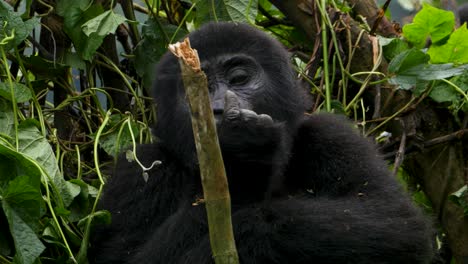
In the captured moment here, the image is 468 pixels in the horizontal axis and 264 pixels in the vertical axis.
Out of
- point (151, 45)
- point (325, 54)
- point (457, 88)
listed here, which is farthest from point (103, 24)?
point (457, 88)

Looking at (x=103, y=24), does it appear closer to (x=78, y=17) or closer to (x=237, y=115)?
(x=78, y=17)

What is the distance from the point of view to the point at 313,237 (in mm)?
3324

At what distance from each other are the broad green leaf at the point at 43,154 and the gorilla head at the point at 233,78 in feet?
1.50

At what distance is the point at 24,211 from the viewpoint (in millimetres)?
3477

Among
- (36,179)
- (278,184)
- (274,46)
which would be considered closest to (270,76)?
(274,46)

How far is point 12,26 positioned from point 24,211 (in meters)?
0.92

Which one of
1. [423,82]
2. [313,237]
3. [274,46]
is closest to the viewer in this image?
[313,237]

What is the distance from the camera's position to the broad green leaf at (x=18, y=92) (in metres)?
3.96

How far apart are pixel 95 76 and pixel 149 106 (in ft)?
1.04

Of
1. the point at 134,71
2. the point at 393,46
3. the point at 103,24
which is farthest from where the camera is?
the point at 134,71

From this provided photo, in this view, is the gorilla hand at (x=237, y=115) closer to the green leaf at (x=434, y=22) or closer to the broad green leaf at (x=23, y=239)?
the broad green leaf at (x=23, y=239)

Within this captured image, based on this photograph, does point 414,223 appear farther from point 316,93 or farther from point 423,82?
point 316,93

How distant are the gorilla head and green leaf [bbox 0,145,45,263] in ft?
2.11

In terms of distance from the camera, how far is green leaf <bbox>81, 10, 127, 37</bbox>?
4.27m
